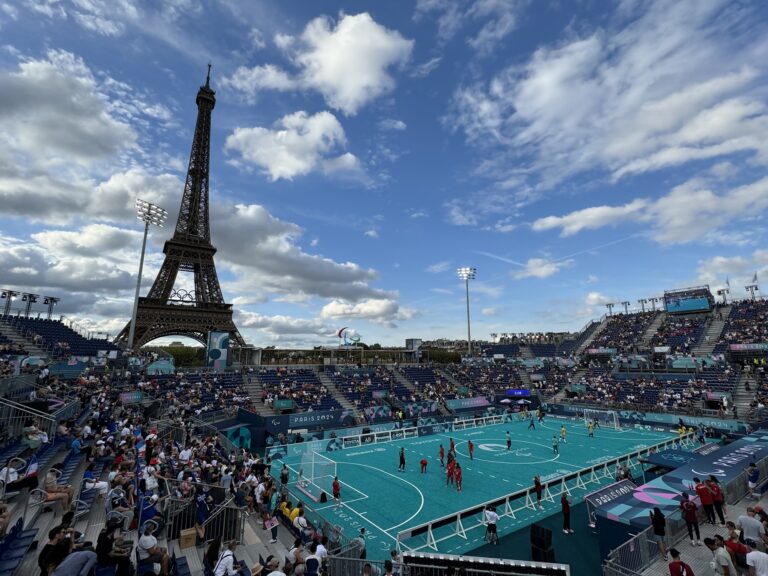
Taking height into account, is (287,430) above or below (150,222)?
below

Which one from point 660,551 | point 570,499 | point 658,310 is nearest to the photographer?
point 660,551

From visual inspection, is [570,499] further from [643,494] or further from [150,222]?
[150,222]

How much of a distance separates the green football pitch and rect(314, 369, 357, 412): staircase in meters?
9.49

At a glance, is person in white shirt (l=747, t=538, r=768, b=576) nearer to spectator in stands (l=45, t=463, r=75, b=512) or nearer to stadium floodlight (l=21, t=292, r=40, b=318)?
spectator in stands (l=45, t=463, r=75, b=512)

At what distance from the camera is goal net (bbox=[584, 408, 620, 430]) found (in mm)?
41906

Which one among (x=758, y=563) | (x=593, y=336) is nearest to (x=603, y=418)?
(x=593, y=336)

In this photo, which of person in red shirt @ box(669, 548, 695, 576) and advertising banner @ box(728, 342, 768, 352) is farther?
advertising banner @ box(728, 342, 768, 352)

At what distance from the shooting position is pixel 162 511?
12.2 metres

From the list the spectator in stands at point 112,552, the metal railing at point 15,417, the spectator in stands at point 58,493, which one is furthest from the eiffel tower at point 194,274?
the spectator in stands at point 112,552

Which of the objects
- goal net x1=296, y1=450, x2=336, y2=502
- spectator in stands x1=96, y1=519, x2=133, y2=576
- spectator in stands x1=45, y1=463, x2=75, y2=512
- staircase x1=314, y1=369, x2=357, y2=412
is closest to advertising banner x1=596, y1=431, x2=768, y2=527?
goal net x1=296, y1=450, x2=336, y2=502

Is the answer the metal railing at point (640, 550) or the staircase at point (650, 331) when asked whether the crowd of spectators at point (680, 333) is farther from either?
the metal railing at point (640, 550)

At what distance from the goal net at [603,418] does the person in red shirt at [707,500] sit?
31.4 m

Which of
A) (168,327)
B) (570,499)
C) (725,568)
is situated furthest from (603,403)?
(168,327)

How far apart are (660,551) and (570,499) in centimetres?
924
